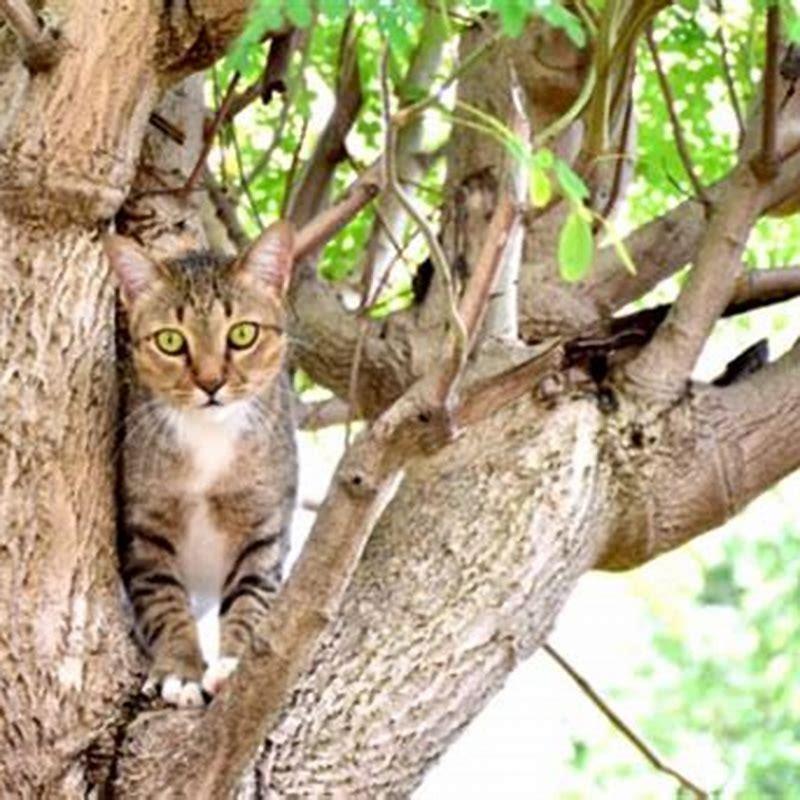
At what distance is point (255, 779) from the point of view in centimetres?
246

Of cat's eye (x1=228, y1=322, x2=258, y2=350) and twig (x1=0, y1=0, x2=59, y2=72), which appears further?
cat's eye (x1=228, y1=322, x2=258, y2=350)

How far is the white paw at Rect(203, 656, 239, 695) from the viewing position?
8.59ft

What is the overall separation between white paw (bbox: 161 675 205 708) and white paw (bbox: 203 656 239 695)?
0.08 feet

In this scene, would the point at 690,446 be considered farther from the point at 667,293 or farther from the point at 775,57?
the point at 667,293

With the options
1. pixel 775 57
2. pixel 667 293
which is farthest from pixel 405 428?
pixel 667 293

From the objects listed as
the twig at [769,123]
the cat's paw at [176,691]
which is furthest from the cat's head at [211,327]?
the twig at [769,123]

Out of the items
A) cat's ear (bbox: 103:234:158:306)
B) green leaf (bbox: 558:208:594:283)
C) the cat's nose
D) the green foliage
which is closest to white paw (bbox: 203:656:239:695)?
the cat's nose

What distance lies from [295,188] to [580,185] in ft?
4.64

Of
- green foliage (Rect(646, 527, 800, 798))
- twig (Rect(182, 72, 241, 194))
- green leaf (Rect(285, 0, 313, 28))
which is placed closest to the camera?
green leaf (Rect(285, 0, 313, 28))

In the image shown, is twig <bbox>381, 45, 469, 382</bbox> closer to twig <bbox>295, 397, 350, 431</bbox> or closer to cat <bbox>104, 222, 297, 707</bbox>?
cat <bbox>104, 222, 297, 707</bbox>

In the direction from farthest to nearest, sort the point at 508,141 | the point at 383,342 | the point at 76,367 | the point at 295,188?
the point at 295,188
the point at 383,342
the point at 76,367
the point at 508,141

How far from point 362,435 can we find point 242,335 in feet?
2.81

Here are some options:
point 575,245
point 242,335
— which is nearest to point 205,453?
point 242,335

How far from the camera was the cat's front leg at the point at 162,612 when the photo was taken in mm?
2596
